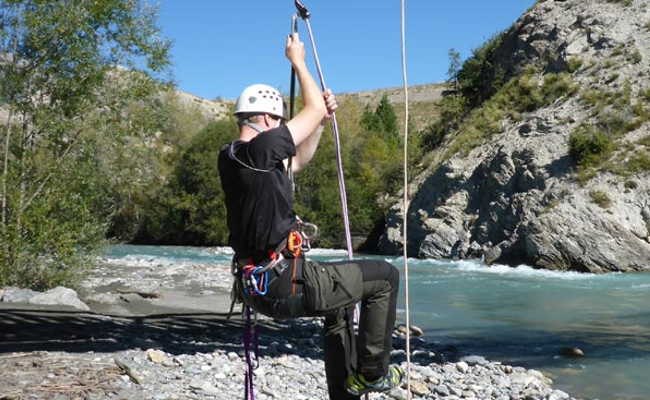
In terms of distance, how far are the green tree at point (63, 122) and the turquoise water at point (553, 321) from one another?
7.42 metres

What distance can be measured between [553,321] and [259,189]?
1174cm

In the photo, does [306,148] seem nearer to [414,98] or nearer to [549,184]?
[549,184]

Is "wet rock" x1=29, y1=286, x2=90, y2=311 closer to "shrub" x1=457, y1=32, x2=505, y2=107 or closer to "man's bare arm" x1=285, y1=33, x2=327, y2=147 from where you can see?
"man's bare arm" x1=285, y1=33, x2=327, y2=147

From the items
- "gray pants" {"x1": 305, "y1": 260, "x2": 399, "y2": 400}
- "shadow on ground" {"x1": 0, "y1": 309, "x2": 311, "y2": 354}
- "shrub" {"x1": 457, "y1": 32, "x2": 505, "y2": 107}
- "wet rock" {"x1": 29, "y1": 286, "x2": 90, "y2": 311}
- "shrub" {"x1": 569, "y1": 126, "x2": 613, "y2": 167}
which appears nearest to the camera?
"gray pants" {"x1": 305, "y1": 260, "x2": 399, "y2": 400}

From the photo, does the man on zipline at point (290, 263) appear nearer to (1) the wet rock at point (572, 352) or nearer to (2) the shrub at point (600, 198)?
(1) the wet rock at point (572, 352)

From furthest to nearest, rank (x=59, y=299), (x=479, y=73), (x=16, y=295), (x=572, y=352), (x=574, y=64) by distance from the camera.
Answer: (x=479, y=73) → (x=574, y=64) → (x=59, y=299) → (x=16, y=295) → (x=572, y=352)

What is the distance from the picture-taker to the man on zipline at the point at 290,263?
157 inches

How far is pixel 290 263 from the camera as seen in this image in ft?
13.6

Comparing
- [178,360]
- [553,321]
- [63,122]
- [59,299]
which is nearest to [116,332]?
[178,360]

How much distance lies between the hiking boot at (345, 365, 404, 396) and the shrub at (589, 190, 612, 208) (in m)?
26.0

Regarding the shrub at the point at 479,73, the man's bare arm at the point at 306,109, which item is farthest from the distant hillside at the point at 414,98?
the man's bare arm at the point at 306,109

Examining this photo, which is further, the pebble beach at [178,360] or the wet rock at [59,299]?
the wet rock at [59,299]

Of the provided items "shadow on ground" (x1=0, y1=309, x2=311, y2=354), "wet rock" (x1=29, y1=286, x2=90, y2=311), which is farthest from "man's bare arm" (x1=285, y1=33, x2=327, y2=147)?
"wet rock" (x1=29, y1=286, x2=90, y2=311)

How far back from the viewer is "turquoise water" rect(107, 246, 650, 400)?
9477 mm
